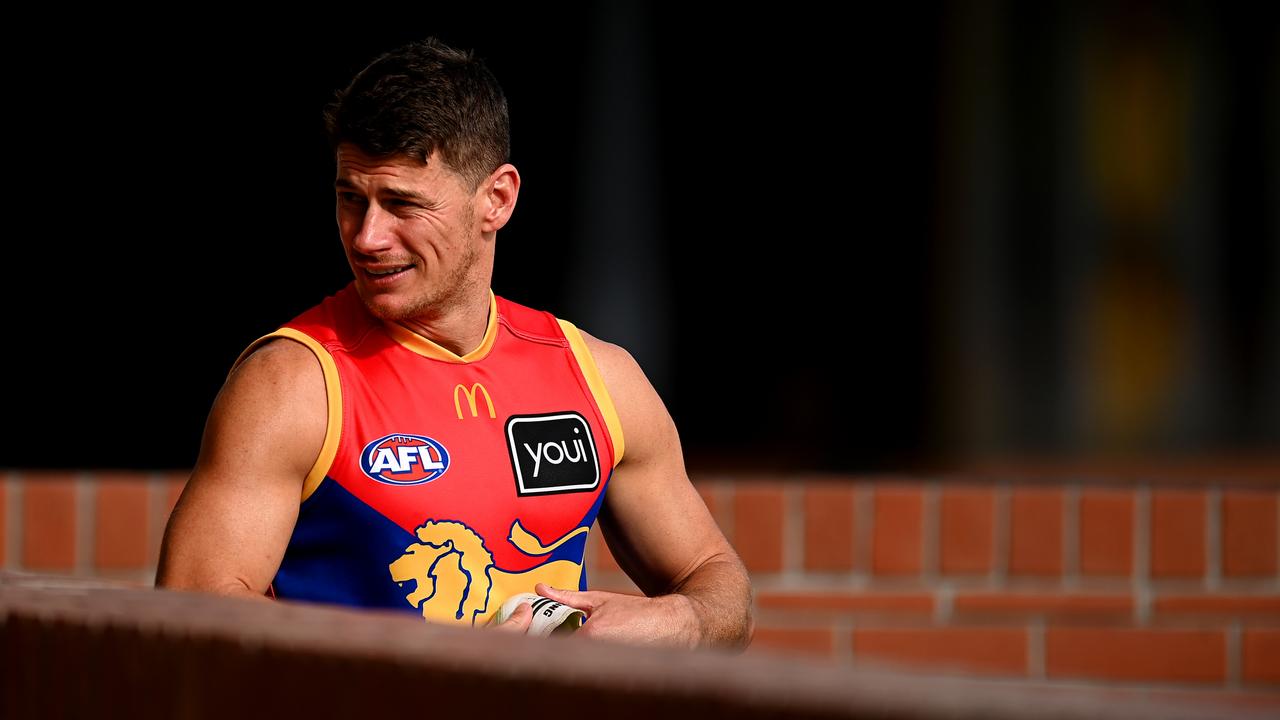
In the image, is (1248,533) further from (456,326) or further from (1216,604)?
(456,326)

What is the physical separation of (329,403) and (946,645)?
2026 millimetres

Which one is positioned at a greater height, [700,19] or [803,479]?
[700,19]

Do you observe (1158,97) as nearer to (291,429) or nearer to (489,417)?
(489,417)

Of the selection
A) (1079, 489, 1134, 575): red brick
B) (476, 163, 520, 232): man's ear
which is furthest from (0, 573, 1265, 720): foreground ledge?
(1079, 489, 1134, 575): red brick

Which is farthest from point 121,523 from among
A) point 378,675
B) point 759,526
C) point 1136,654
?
point 378,675

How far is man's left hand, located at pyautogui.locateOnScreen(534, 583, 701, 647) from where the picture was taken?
8.41 ft

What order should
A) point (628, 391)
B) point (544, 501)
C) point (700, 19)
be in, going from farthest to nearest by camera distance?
point (700, 19)
point (628, 391)
point (544, 501)

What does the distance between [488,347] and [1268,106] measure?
140 inches

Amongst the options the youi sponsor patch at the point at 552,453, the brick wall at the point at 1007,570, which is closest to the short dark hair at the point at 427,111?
the youi sponsor patch at the point at 552,453

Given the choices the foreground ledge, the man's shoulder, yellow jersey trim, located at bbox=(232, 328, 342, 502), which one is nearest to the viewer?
the foreground ledge

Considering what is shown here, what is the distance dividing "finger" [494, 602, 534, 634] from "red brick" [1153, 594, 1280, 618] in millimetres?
2139

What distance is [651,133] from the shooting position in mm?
4973

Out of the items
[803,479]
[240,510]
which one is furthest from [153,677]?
[803,479]

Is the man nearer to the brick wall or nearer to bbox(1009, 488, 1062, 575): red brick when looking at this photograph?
the brick wall
